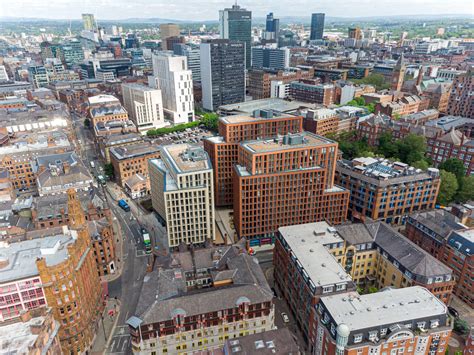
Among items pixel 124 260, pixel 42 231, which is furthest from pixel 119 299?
pixel 42 231

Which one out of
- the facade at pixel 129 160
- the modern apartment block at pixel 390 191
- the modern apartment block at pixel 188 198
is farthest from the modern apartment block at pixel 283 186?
the facade at pixel 129 160

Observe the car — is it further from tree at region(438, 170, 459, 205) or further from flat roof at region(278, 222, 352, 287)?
tree at region(438, 170, 459, 205)

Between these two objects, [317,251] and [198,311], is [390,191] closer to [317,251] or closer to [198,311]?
[317,251]

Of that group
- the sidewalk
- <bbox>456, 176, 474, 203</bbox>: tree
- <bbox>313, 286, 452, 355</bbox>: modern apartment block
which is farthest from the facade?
<bbox>456, 176, 474, 203</bbox>: tree

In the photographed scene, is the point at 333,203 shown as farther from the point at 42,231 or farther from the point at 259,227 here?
the point at 42,231

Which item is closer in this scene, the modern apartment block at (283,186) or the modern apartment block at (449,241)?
the modern apartment block at (449,241)

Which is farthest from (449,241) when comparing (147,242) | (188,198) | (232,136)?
(147,242)

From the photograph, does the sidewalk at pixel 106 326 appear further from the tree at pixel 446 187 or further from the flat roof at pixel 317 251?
the tree at pixel 446 187
